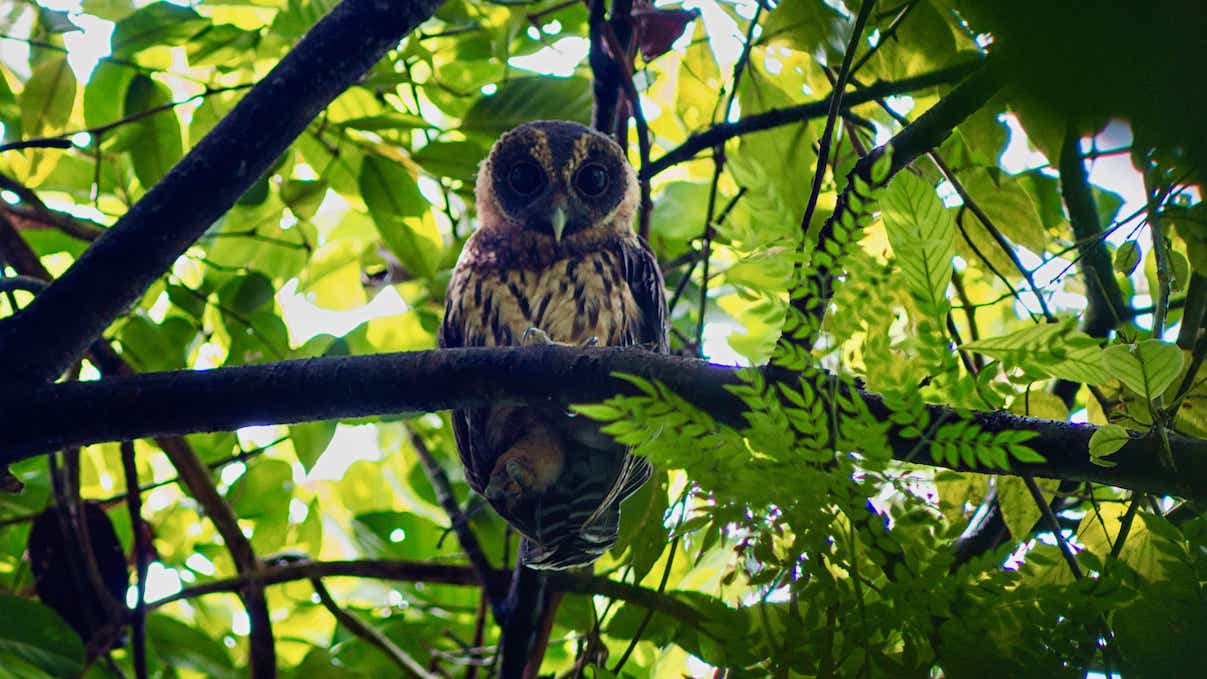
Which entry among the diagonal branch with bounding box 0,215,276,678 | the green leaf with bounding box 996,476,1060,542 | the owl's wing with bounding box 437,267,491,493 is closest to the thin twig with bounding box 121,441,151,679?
the diagonal branch with bounding box 0,215,276,678

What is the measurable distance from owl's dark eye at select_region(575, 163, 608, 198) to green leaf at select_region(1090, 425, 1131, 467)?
7.83ft

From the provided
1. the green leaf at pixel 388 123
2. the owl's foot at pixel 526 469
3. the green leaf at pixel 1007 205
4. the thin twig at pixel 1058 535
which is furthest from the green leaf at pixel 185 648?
the green leaf at pixel 1007 205

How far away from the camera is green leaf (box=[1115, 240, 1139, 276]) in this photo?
177 cm

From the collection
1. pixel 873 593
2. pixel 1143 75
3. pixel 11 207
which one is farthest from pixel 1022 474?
pixel 11 207

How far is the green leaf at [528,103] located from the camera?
9.84ft

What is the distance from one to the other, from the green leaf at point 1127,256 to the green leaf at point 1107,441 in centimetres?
51

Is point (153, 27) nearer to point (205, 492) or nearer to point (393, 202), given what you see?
point (393, 202)

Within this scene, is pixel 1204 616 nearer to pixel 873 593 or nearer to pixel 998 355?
pixel 998 355

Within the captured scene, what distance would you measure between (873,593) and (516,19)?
79.8 inches

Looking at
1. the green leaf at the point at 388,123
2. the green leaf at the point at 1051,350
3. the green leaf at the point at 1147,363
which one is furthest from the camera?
the green leaf at the point at 388,123

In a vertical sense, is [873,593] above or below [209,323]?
below

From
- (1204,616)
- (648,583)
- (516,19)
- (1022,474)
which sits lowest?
(1204,616)

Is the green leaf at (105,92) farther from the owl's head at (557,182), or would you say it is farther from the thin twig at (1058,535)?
the thin twig at (1058,535)

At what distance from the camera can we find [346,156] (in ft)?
10.6
